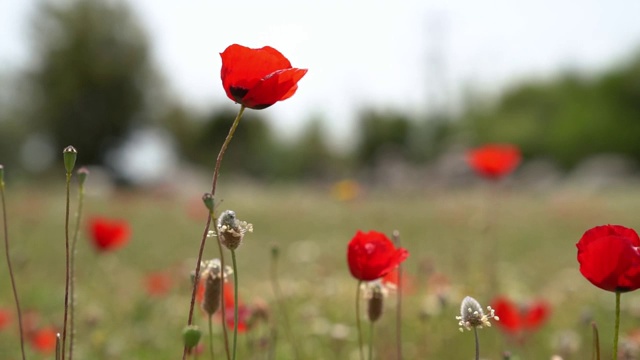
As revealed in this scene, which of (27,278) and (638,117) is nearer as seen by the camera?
(27,278)

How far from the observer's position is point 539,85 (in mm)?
26812

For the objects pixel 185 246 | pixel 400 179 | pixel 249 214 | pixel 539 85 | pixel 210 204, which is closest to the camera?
pixel 210 204

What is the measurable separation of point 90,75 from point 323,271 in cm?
2011

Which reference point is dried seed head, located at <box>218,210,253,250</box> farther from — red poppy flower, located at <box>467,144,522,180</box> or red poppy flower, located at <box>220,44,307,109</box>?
red poppy flower, located at <box>467,144,522,180</box>

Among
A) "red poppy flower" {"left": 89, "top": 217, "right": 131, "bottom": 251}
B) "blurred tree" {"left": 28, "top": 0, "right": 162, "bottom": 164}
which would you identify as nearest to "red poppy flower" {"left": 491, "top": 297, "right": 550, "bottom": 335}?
"red poppy flower" {"left": 89, "top": 217, "right": 131, "bottom": 251}

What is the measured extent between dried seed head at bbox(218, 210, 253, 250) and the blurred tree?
22038mm

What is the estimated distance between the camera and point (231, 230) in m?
0.89

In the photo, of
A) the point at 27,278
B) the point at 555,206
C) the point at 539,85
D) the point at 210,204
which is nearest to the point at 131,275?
the point at 27,278

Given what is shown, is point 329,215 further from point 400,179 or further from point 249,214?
point 400,179

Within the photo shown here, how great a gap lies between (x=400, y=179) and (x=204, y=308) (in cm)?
1513

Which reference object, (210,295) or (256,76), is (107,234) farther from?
(256,76)

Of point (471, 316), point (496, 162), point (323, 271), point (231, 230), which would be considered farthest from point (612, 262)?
point (323, 271)

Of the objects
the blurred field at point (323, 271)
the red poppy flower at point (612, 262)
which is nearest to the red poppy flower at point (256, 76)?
the red poppy flower at point (612, 262)

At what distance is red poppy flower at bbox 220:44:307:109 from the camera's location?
37.7 inches
